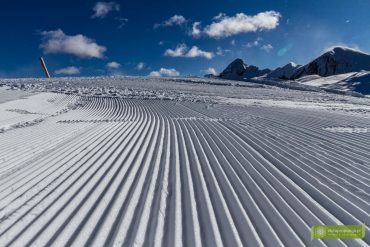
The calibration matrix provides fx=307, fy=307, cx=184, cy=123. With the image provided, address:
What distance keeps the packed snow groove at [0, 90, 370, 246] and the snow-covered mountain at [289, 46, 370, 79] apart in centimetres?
5644

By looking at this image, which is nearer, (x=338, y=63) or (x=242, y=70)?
(x=338, y=63)

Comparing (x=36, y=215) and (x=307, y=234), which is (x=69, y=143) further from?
(x=307, y=234)

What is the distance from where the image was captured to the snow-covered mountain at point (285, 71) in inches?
2611

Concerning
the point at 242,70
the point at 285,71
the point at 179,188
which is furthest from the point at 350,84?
the point at 179,188

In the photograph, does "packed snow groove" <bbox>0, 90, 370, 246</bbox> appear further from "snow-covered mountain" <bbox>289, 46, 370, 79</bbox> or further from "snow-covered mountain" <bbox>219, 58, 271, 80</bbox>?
"snow-covered mountain" <bbox>219, 58, 271, 80</bbox>

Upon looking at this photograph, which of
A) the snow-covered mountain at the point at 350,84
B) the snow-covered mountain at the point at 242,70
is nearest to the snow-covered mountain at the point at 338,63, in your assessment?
the snow-covered mountain at the point at 242,70

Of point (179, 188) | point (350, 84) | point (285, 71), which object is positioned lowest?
point (179, 188)

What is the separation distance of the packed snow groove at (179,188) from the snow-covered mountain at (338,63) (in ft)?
185

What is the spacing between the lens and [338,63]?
59.2 m

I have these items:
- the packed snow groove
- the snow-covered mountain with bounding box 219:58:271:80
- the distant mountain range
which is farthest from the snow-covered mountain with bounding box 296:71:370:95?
the packed snow groove

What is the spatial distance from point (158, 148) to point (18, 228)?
4.09 m

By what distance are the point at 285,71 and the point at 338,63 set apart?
1181 centimetres

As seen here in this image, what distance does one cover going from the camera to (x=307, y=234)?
3.50 meters

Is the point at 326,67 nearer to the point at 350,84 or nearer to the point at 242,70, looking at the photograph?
the point at 242,70
